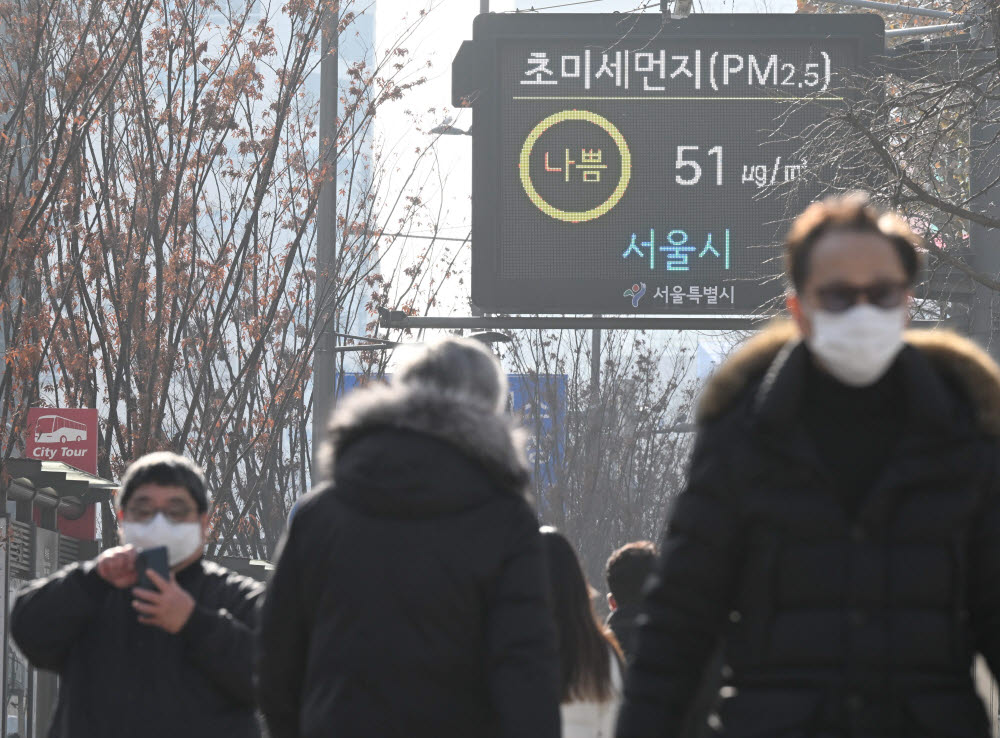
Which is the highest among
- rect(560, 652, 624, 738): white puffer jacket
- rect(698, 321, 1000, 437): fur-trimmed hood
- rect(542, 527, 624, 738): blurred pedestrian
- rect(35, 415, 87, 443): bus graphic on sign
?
rect(698, 321, 1000, 437): fur-trimmed hood

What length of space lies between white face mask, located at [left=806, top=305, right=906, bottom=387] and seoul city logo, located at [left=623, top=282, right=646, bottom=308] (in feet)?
33.2

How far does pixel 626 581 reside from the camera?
7160mm

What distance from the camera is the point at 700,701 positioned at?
3268 mm

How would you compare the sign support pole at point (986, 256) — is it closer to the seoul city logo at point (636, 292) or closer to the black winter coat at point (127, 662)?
the seoul city logo at point (636, 292)

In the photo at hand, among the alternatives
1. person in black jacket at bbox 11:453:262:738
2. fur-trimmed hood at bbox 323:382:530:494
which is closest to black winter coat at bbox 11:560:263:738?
person in black jacket at bbox 11:453:262:738

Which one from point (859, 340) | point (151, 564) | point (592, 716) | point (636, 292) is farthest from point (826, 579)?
point (636, 292)

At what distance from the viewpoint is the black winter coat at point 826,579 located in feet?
10.1

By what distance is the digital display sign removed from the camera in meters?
13.3

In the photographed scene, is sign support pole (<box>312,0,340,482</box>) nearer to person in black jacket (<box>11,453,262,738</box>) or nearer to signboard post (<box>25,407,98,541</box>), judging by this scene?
signboard post (<box>25,407,98,541</box>)

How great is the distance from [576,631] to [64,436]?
8.21 metres

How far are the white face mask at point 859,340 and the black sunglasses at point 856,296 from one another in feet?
0.04

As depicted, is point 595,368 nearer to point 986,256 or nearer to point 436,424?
point 986,256

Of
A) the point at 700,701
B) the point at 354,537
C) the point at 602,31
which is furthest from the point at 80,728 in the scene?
the point at 602,31

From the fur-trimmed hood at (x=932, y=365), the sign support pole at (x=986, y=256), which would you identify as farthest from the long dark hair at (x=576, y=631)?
the sign support pole at (x=986, y=256)
